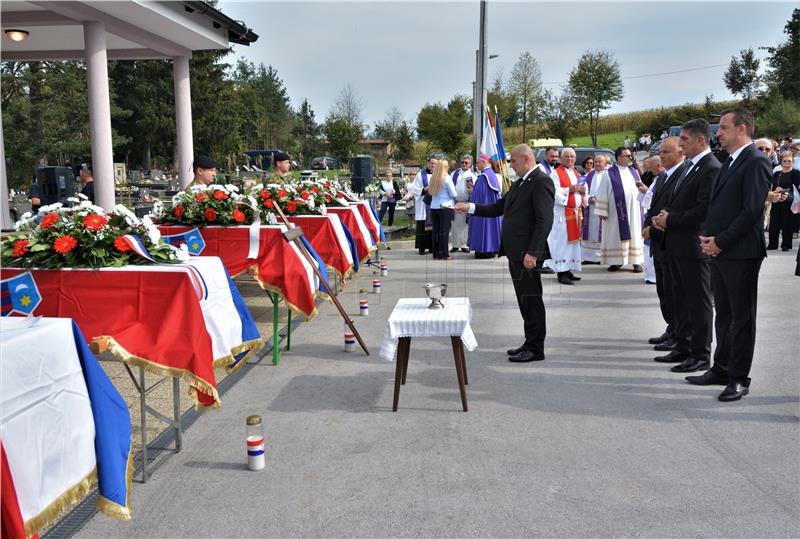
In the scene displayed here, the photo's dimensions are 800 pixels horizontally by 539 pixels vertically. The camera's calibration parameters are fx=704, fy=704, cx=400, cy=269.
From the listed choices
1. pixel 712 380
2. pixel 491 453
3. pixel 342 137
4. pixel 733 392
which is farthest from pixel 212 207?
pixel 342 137

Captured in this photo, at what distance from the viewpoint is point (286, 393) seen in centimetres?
593

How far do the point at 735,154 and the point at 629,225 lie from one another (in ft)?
22.9

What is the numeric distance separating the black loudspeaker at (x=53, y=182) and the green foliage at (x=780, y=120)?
37800 mm

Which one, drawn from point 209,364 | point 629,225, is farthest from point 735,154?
point 629,225

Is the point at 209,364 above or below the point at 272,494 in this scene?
above

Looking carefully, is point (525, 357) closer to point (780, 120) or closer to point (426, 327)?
point (426, 327)

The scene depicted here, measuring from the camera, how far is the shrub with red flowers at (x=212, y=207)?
752 centimetres

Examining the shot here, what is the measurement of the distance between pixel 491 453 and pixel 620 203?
8.77m

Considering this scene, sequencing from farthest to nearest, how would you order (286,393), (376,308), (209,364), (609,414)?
(376,308) → (286,393) → (609,414) → (209,364)

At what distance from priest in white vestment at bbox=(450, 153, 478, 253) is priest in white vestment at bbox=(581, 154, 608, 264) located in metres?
2.68

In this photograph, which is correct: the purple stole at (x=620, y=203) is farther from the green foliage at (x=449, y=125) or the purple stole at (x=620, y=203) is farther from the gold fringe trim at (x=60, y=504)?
the green foliage at (x=449, y=125)

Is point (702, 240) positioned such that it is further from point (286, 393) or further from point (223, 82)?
point (223, 82)

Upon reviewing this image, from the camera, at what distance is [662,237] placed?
6.67 metres

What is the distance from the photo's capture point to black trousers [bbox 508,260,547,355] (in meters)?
6.64
